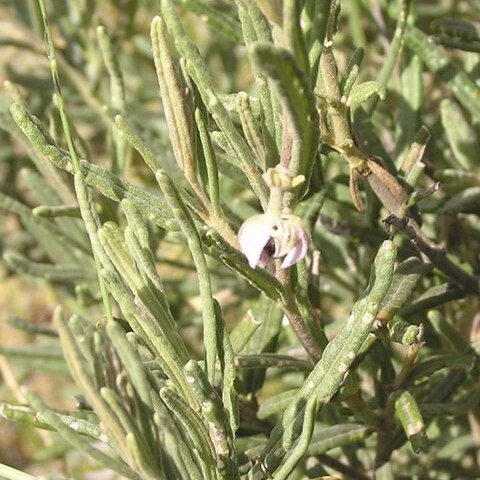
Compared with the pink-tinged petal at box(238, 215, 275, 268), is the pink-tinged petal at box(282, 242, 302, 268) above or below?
below

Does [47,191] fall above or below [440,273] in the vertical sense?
above

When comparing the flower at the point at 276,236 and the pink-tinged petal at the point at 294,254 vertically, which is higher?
the flower at the point at 276,236

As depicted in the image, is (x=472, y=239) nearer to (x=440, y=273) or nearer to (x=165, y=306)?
(x=440, y=273)

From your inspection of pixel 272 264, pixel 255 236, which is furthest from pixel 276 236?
pixel 272 264

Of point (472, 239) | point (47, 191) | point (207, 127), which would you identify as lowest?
point (472, 239)

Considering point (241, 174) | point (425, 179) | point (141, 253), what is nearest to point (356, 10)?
point (425, 179)

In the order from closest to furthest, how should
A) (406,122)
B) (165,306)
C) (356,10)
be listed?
(165,306) → (406,122) → (356,10)
